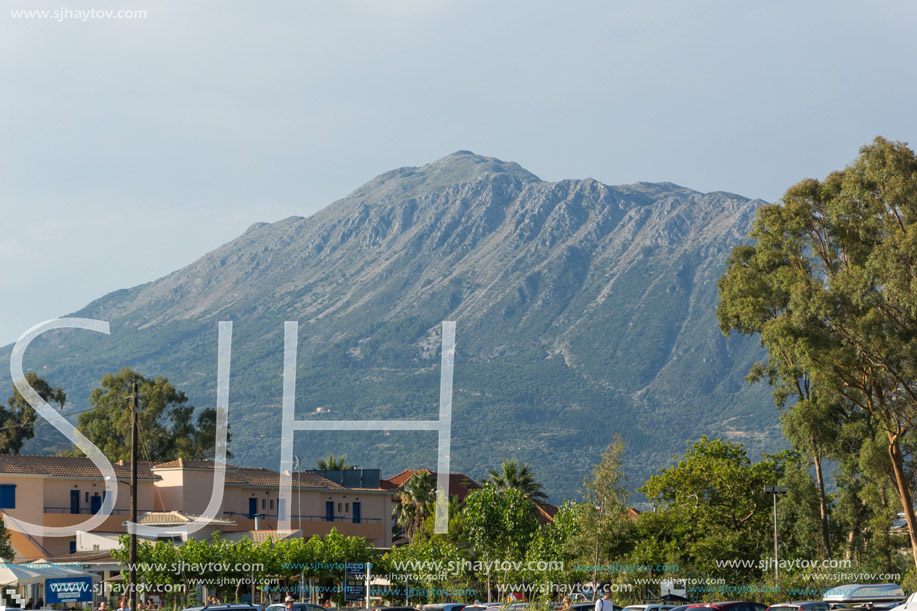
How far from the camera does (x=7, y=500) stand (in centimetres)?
5778

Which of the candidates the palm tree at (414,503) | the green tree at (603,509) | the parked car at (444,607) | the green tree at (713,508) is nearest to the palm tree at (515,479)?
the palm tree at (414,503)

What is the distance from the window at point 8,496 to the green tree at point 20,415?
2350cm

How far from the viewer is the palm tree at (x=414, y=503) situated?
8275 cm

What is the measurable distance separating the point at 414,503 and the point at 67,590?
165 ft

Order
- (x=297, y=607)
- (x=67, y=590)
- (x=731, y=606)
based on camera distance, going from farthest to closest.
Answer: (x=297, y=607), (x=67, y=590), (x=731, y=606)

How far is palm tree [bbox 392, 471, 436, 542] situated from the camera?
82.8 metres

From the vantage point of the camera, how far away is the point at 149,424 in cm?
8938

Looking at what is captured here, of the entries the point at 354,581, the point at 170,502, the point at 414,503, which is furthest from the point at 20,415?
the point at 354,581

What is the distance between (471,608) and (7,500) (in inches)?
1321

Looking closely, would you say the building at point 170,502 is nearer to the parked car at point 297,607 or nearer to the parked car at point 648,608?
the parked car at point 297,607

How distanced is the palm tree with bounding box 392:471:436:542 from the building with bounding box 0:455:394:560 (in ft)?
18.8

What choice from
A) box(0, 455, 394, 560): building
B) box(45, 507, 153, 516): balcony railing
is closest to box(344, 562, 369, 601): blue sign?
box(0, 455, 394, 560): building

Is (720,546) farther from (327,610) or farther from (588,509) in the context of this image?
(327,610)

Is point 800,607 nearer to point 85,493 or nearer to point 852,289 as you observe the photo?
point 852,289
